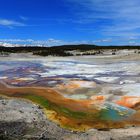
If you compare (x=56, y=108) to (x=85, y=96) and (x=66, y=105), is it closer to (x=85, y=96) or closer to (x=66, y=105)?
(x=66, y=105)

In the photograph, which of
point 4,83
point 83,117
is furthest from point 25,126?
point 4,83

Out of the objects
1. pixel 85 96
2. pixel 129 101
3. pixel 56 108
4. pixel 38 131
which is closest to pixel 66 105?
pixel 56 108

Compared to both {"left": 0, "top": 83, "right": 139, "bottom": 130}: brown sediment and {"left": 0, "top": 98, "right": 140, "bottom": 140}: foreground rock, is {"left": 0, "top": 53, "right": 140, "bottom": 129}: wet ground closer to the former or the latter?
{"left": 0, "top": 83, "right": 139, "bottom": 130}: brown sediment

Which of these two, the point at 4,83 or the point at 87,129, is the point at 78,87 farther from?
the point at 87,129

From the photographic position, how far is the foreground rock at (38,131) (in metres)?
8.64

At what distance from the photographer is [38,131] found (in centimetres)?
905

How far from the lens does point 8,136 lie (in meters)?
8.29

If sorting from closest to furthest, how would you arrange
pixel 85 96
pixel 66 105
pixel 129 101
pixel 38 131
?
pixel 38 131, pixel 66 105, pixel 129 101, pixel 85 96

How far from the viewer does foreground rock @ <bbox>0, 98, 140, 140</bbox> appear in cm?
864

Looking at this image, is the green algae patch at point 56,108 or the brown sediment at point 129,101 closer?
the green algae patch at point 56,108

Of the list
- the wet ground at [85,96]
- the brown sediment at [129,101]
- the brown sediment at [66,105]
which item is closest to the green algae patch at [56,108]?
the wet ground at [85,96]

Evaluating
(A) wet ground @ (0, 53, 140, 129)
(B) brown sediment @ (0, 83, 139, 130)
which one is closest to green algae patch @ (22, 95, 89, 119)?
(A) wet ground @ (0, 53, 140, 129)

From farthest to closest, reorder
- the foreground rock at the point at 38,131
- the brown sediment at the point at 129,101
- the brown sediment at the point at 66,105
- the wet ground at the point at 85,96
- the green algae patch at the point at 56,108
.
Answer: the brown sediment at the point at 129,101
the green algae patch at the point at 56,108
the wet ground at the point at 85,96
the brown sediment at the point at 66,105
the foreground rock at the point at 38,131

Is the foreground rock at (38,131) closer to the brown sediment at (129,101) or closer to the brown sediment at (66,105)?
the brown sediment at (66,105)
